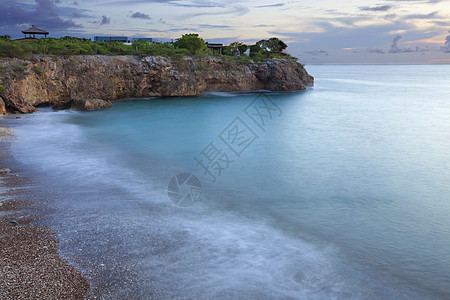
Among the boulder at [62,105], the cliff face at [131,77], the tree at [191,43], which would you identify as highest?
the tree at [191,43]

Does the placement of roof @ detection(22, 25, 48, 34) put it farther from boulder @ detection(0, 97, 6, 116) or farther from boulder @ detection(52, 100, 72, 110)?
boulder @ detection(0, 97, 6, 116)

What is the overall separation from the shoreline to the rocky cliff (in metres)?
17.2

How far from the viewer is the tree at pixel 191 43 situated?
34969 mm

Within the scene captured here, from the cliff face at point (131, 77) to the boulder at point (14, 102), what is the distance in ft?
7.52

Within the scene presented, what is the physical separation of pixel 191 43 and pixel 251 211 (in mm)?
29662

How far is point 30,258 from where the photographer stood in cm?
559

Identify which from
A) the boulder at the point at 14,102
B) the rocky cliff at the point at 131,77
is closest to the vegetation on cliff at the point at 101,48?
the rocky cliff at the point at 131,77

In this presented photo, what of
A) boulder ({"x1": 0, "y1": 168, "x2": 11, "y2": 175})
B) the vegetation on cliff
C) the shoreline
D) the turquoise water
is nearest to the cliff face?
the vegetation on cliff

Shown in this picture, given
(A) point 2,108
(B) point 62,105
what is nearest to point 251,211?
(A) point 2,108

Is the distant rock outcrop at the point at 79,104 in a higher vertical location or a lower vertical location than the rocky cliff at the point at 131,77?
lower

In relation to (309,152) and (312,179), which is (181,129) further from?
(312,179)

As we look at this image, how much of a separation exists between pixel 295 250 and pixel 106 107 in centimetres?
2164

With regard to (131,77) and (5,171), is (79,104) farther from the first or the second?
(5,171)

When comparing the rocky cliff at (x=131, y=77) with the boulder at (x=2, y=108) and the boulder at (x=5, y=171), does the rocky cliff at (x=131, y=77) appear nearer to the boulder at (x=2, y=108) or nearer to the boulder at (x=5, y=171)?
the boulder at (x=2, y=108)
